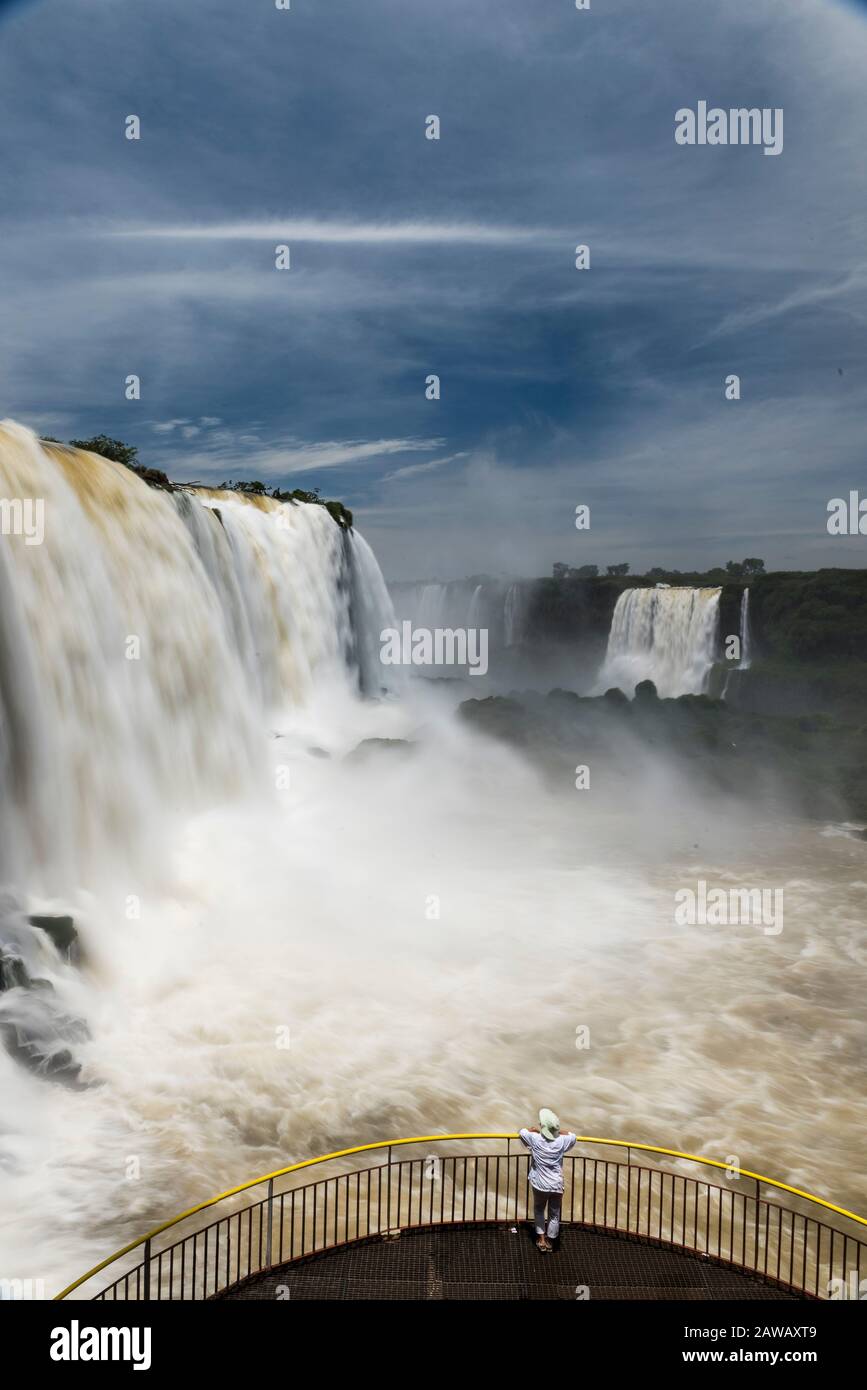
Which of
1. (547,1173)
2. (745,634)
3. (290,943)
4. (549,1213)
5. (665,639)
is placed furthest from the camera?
(665,639)

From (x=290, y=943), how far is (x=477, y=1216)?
8.74m

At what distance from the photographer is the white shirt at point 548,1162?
889cm

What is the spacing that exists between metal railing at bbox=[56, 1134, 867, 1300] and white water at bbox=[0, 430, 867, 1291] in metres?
0.66

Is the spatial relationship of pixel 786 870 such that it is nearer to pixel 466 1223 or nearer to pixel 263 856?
pixel 263 856

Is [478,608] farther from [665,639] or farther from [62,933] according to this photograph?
[62,933]

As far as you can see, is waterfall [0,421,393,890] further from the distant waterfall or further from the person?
the distant waterfall

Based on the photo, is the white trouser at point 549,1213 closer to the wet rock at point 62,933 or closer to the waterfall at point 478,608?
the wet rock at point 62,933

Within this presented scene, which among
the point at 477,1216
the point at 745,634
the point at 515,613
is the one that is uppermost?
the point at 515,613

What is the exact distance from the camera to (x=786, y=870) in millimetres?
26391

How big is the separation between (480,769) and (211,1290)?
28.3m

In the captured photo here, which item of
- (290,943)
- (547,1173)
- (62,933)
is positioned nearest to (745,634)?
(290,943)

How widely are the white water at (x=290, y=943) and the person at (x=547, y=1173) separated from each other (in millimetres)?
3696

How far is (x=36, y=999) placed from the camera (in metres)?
13.4

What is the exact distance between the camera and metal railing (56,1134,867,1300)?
29.3 ft
